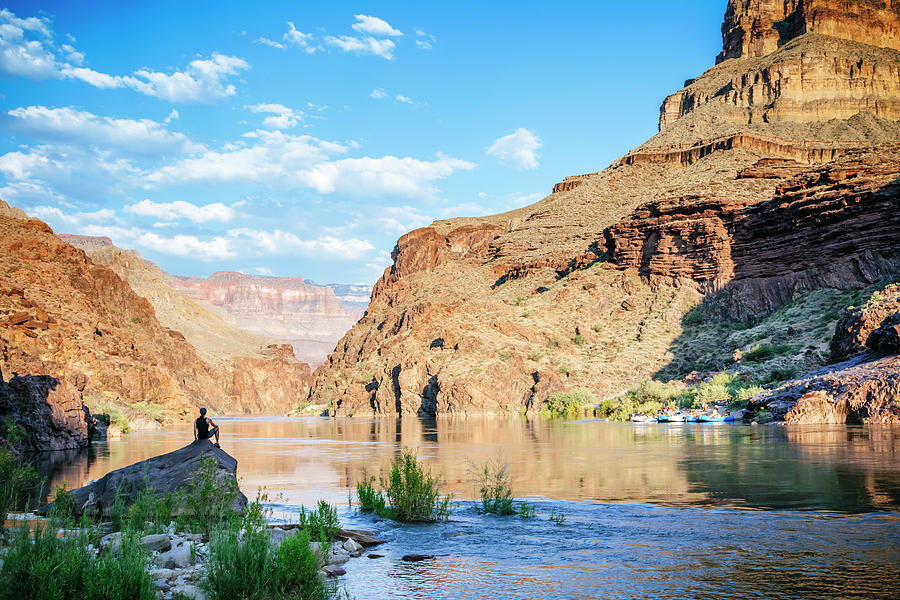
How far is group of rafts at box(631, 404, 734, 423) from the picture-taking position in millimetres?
44403

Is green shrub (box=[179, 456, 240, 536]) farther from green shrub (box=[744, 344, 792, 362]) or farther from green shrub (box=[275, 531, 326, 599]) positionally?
green shrub (box=[744, 344, 792, 362])

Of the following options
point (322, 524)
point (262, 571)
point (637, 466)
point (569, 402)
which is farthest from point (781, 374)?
point (262, 571)

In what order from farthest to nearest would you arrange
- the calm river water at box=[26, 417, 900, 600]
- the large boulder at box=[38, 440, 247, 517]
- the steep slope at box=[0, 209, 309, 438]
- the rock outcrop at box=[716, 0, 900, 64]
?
the rock outcrop at box=[716, 0, 900, 64], the steep slope at box=[0, 209, 309, 438], the large boulder at box=[38, 440, 247, 517], the calm river water at box=[26, 417, 900, 600]

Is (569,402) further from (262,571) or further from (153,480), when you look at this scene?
(262,571)

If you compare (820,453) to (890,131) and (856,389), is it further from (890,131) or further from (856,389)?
(890,131)

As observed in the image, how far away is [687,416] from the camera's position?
154 ft

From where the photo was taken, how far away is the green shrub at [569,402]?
6550cm

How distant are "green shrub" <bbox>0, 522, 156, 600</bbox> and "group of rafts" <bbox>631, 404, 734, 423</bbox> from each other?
4032 centimetres

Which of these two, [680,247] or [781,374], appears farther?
[680,247]

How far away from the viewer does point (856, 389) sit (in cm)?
3412

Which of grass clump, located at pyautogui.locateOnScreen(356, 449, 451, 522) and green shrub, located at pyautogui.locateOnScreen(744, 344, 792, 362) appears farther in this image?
green shrub, located at pyautogui.locateOnScreen(744, 344, 792, 362)

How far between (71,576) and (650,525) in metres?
8.82

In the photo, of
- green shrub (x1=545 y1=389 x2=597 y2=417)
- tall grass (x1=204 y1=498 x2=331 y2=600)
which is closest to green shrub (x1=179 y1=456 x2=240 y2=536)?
tall grass (x1=204 y1=498 x2=331 y2=600)

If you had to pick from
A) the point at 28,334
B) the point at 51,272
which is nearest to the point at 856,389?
the point at 28,334
